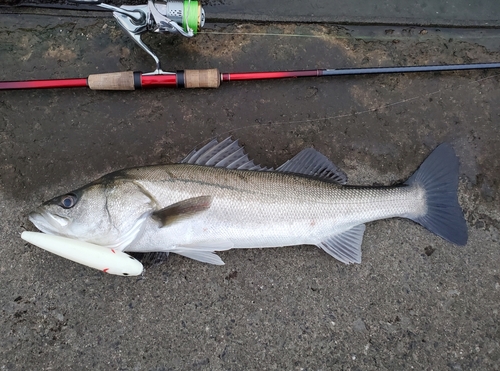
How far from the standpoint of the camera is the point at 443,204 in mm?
2770

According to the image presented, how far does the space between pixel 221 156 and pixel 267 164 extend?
43 cm

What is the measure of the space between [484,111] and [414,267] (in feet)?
4.19

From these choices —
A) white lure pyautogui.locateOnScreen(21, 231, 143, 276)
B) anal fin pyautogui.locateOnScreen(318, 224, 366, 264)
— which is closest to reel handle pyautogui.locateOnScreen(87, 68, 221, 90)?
white lure pyautogui.locateOnScreen(21, 231, 143, 276)

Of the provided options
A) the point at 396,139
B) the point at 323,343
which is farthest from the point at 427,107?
the point at 323,343

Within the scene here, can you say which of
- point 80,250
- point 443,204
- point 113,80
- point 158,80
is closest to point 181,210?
point 80,250

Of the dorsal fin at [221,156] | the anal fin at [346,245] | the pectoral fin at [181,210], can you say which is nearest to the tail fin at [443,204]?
the anal fin at [346,245]

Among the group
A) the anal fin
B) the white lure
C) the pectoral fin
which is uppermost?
the pectoral fin

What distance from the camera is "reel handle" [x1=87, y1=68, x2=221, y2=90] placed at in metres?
2.73

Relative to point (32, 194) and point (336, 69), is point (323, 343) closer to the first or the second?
point (336, 69)

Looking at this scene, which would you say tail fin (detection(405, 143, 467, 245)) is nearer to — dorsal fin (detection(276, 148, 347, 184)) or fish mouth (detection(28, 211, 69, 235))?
dorsal fin (detection(276, 148, 347, 184))

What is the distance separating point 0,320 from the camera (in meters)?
2.71

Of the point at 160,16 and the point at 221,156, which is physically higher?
the point at 160,16

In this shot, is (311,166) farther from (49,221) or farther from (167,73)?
(49,221)

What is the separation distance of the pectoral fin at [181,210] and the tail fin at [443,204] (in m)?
1.45
